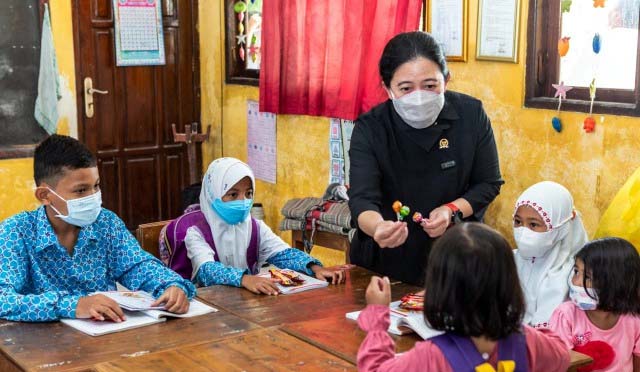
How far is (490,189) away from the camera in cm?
313

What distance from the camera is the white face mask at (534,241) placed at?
3156 millimetres

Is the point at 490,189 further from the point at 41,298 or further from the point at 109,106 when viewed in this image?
the point at 109,106

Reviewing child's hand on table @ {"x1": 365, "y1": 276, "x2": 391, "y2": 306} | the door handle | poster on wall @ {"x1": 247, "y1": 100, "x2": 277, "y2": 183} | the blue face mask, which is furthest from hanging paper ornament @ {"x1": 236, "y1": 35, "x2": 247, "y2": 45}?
child's hand on table @ {"x1": 365, "y1": 276, "x2": 391, "y2": 306}

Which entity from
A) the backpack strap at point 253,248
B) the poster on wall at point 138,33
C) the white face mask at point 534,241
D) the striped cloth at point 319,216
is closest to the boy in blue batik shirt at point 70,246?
the backpack strap at point 253,248

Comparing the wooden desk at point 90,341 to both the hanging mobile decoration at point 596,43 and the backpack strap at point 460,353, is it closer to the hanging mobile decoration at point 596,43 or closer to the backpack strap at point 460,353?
the backpack strap at point 460,353

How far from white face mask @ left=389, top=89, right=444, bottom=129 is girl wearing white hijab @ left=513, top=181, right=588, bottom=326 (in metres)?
0.49

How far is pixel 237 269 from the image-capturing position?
3.20 meters

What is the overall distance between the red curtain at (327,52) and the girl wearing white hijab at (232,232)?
159cm

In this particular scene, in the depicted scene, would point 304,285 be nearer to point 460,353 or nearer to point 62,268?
point 62,268

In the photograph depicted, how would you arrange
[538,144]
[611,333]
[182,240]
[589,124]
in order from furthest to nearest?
1. [538,144]
2. [589,124]
3. [182,240]
4. [611,333]

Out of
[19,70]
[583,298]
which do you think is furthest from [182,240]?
[19,70]

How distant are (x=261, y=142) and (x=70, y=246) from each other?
3409 millimetres

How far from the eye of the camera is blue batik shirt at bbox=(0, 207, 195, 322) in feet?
8.84

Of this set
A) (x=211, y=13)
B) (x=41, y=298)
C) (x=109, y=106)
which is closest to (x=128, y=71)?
(x=109, y=106)
